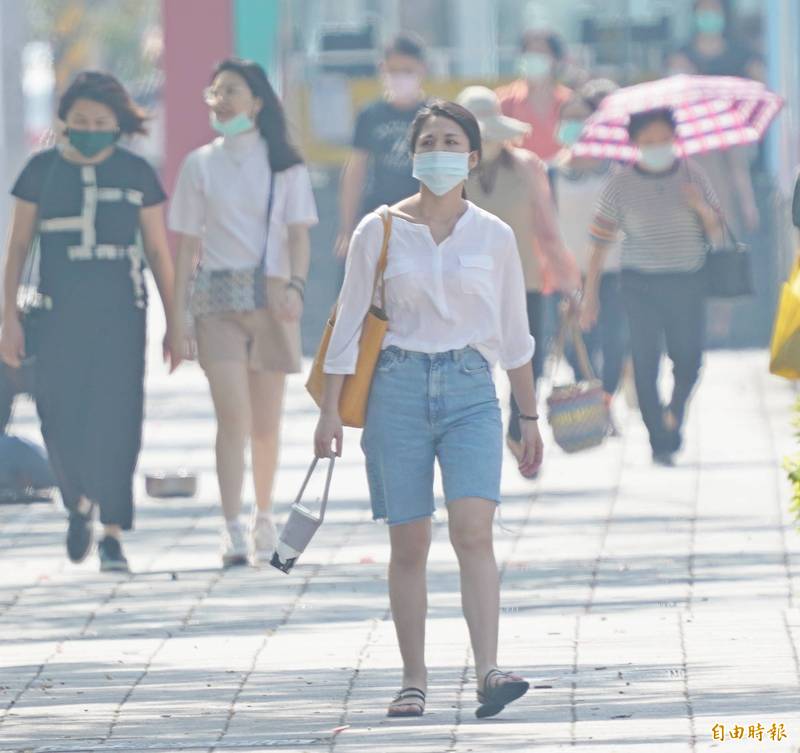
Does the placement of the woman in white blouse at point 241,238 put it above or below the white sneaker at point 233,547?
above

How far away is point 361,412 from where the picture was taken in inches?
301

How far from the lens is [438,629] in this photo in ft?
29.9

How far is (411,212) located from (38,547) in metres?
4.42

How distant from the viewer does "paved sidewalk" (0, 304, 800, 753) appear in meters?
7.44

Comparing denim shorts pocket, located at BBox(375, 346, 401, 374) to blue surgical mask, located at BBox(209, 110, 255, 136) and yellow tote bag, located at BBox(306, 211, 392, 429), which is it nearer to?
yellow tote bag, located at BBox(306, 211, 392, 429)

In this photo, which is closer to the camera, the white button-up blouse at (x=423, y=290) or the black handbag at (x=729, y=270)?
the white button-up blouse at (x=423, y=290)

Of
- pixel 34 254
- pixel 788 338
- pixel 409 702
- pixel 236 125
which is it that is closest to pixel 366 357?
pixel 409 702

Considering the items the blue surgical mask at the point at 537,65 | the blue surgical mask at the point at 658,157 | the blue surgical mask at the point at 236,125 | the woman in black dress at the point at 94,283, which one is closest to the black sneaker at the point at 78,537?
the woman in black dress at the point at 94,283

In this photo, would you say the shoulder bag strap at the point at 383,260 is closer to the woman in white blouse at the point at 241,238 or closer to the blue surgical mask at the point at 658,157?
the woman in white blouse at the point at 241,238

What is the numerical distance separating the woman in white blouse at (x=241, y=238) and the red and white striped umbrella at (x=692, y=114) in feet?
12.5

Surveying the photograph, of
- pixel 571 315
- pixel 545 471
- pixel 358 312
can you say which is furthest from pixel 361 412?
pixel 545 471

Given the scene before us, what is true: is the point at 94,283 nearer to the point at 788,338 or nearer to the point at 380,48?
the point at 788,338

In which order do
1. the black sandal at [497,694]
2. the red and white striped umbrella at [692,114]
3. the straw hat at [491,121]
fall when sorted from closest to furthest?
the black sandal at [497,694]
the straw hat at [491,121]
the red and white striped umbrella at [692,114]

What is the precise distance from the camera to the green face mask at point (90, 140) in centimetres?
1066
